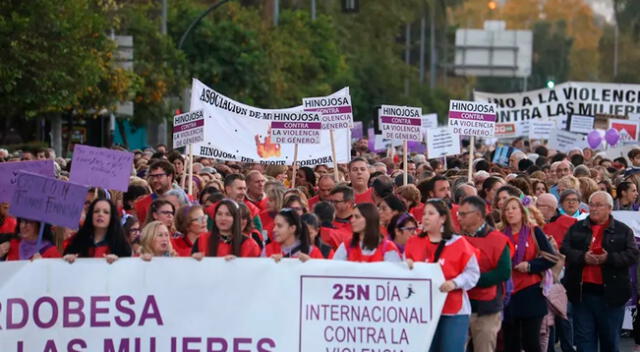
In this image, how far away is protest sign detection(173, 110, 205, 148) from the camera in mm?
14906

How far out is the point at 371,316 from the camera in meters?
9.07

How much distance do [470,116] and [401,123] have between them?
82 centimetres

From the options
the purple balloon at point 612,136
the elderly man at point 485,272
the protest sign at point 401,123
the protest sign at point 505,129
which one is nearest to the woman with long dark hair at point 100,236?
the elderly man at point 485,272

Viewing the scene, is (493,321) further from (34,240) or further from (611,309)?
(34,240)

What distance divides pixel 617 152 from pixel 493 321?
17400mm

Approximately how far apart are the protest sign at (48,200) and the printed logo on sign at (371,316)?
5.06 feet

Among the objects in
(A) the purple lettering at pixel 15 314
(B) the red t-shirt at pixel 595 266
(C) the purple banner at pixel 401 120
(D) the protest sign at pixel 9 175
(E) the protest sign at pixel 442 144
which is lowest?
(A) the purple lettering at pixel 15 314

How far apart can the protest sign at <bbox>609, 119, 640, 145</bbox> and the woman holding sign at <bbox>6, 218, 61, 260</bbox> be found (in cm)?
2271

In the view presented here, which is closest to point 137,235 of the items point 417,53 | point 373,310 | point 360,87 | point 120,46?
point 373,310

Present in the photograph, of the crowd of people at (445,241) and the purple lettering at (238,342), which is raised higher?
the crowd of people at (445,241)

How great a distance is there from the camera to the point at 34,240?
975 cm

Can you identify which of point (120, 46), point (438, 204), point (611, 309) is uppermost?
point (120, 46)

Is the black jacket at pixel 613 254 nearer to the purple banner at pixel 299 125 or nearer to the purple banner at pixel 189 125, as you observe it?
the purple banner at pixel 189 125

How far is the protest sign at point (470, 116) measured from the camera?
16.3 m
